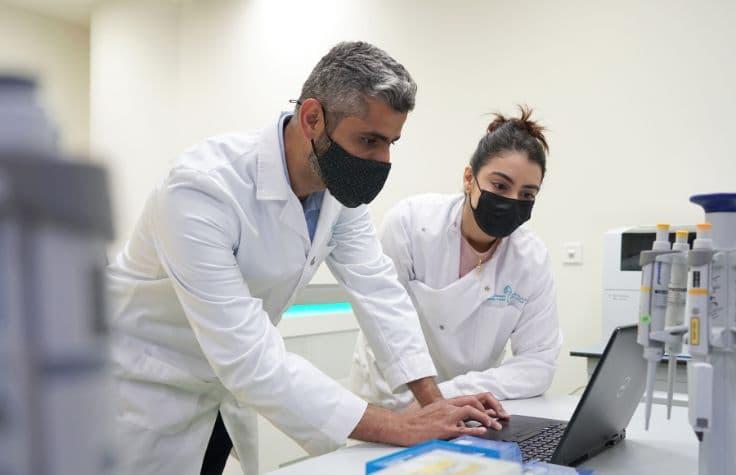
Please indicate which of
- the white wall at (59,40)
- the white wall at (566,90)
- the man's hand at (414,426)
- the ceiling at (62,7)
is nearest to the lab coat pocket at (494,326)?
the man's hand at (414,426)

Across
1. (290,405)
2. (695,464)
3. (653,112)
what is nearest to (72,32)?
(653,112)

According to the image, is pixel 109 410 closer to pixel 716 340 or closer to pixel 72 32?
pixel 716 340

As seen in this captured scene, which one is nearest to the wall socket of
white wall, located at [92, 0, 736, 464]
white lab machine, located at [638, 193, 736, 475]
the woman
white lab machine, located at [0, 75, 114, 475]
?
white wall, located at [92, 0, 736, 464]

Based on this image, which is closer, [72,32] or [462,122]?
[462,122]

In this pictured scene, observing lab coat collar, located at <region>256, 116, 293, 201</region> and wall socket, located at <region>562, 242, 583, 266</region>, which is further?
wall socket, located at <region>562, 242, 583, 266</region>

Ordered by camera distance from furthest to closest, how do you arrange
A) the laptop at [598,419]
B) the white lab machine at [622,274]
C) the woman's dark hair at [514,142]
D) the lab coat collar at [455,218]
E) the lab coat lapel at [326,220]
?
the white lab machine at [622,274]
the lab coat collar at [455,218]
the woman's dark hair at [514,142]
the lab coat lapel at [326,220]
the laptop at [598,419]

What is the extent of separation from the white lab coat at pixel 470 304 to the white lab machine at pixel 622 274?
0.95 m

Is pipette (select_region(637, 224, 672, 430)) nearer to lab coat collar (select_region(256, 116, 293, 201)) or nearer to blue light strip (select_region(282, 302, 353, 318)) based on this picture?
lab coat collar (select_region(256, 116, 293, 201))

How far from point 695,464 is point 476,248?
86 cm

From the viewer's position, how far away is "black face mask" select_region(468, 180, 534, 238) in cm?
166

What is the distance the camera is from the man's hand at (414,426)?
111 cm

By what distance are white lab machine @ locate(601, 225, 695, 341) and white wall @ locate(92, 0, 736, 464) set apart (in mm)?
420

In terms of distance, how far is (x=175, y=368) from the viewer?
1.32 m

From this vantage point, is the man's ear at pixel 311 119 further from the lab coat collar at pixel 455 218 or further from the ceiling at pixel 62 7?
the ceiling at pixel 62 7
